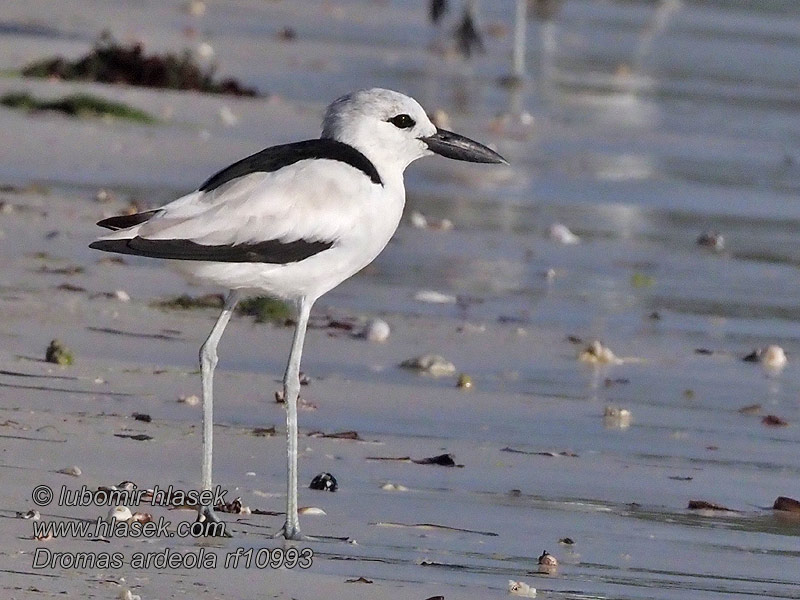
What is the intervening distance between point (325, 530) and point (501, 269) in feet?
16.1

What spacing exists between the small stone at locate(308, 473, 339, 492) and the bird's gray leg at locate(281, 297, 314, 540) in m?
0.25

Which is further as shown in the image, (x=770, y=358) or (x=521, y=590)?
(x=770, y=358)

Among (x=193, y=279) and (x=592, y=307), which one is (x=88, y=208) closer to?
(x=592, y=307)

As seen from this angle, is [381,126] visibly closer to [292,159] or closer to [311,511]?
[292,159]

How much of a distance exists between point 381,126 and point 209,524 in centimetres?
154

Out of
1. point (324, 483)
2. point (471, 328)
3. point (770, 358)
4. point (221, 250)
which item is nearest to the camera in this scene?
point (221, 250)

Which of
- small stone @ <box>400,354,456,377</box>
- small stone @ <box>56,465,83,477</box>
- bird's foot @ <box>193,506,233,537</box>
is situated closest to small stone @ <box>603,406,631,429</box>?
small stone @ <box>400,354,456,377</box>

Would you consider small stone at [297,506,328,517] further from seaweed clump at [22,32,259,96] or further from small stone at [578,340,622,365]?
seaweed clump at [22,32,259,96]

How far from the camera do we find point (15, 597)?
439cm

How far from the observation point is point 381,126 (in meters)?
6.06

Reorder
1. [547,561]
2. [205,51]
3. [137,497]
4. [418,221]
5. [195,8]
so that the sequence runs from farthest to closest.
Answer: [195,8], [205,51], [418,221], [137,497], [547,561]

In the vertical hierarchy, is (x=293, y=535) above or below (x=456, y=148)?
below

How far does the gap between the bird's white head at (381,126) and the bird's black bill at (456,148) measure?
37mm

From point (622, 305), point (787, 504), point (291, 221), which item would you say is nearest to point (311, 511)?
point (291, 221)
